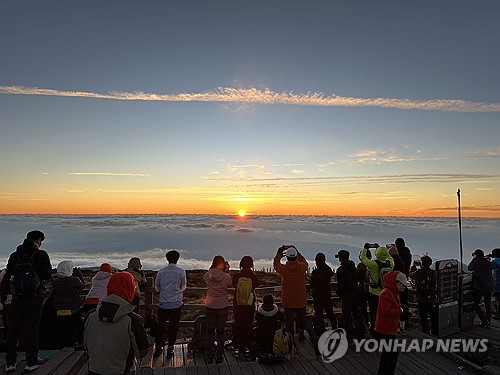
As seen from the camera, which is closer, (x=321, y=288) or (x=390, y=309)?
(x=390, y=309)

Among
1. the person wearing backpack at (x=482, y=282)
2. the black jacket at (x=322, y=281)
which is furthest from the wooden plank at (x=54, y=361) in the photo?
the person wearing backpack at (x=482, y=282)

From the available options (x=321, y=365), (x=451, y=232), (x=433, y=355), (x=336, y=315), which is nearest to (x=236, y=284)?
(x=321, y=365)

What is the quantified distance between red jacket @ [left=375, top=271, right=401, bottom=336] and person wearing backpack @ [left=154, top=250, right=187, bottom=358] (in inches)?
142

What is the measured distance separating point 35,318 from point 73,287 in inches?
35.2

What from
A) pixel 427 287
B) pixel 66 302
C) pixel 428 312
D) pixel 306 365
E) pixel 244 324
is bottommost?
pixel 306 365

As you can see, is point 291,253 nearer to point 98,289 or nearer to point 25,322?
point 98,289

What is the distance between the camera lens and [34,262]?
18.7 ft

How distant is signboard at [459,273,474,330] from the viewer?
29.7ft

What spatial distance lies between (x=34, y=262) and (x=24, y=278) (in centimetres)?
27

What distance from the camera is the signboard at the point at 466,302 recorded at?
904cm

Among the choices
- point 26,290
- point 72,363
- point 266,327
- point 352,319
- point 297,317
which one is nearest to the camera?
point 26,290

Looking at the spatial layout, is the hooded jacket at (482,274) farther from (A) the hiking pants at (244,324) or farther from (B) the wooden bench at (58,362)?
(B) the wooden bench at (58,362)

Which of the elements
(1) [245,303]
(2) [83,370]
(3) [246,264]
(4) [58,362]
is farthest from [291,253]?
(4) [58,362]

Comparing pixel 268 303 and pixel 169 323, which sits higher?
pixel 268 303
